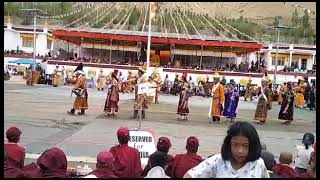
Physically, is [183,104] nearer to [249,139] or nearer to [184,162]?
[184,162]

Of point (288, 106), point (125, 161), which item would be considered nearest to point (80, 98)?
point (288, 106)

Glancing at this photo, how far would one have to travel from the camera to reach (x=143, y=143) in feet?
23.7

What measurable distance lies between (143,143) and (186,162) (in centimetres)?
180

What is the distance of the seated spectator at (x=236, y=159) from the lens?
3.67 meters

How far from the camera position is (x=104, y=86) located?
33844 millimetres

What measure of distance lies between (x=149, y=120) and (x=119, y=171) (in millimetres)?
10059

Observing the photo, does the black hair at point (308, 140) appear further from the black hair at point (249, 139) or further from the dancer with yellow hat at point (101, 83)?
the dancer with yellow hat at point (101, 83)

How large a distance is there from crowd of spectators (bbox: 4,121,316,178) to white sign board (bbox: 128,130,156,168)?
1.17 meters

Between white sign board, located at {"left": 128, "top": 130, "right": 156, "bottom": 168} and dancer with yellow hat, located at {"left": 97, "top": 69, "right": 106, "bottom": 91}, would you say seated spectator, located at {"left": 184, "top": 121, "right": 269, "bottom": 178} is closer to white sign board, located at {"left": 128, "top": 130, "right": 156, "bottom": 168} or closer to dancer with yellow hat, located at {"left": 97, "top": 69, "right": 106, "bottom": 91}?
white sign board, located at {"left": 128, "top": 130, "right": 156, "bottom": 168}

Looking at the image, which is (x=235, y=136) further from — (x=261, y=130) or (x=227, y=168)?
(x=261, y=130)

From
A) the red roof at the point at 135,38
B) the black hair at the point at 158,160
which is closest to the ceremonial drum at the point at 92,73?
the red roof at the point at 135,38

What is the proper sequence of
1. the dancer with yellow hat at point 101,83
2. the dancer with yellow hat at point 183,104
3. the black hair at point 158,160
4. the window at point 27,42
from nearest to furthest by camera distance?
the black hair at point 158,160 → the dancer with yellow hat at point 183,104 → the dancer with yellow hat at point 101,83 → the window at point 27,42

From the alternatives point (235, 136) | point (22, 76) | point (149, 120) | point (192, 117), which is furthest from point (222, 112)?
point (22, 76)

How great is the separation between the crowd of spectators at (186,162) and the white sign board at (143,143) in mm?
1170
